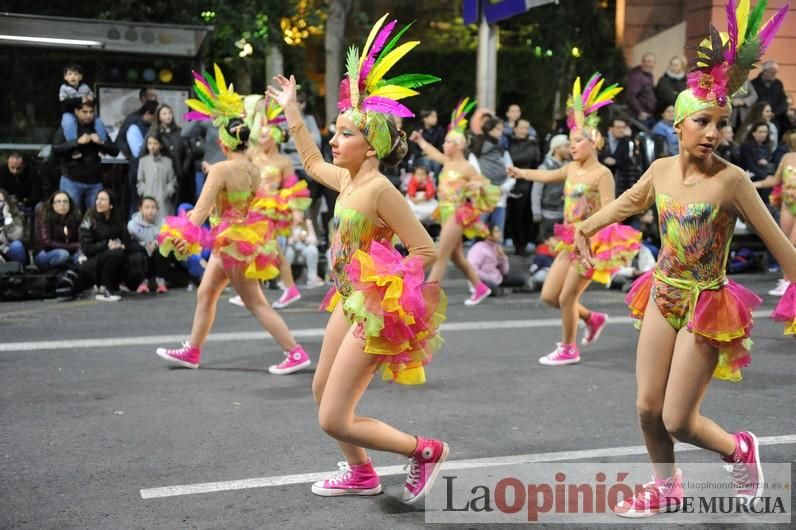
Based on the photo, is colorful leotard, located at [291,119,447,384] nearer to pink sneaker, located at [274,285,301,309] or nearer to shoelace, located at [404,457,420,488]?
shoelace, located at [404,457,420,488]

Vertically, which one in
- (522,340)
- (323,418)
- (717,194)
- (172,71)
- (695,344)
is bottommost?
(522,340)

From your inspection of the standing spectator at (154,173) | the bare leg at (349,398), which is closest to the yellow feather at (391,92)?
the bare leg at (349,398)

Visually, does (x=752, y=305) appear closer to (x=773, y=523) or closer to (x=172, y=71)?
(x=773, y=523)

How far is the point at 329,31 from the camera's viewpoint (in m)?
18.3

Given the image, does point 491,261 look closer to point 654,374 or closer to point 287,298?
point 287,298

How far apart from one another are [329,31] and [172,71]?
4765mm

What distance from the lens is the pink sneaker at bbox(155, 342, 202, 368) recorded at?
7980mm

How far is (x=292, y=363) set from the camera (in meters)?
7.91

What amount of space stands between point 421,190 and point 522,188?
1730 millimetres

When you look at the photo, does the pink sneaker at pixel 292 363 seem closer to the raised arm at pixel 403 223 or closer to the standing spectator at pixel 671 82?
the raised arm at pixel 403 223

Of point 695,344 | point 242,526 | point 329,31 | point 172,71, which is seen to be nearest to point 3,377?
point 242,526

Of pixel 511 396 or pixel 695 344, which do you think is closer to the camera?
pixel 695 344

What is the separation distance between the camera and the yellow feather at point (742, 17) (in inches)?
180

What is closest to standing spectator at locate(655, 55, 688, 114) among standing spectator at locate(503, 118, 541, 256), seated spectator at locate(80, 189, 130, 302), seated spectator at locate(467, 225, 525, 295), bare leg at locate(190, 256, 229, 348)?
standing spectator at locate(503, 118, 541, 256)
